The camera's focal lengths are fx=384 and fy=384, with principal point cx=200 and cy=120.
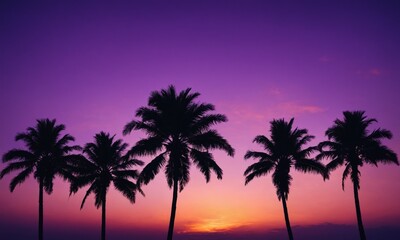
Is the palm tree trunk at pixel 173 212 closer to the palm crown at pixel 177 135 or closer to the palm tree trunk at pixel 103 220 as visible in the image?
the palm crown at pixel 177 135

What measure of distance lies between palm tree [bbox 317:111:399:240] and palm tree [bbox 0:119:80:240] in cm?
2773

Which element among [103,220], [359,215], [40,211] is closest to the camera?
[40,211]

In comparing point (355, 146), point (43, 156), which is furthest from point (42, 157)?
point (355, 146)

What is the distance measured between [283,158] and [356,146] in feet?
25.3

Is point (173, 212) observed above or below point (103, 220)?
below

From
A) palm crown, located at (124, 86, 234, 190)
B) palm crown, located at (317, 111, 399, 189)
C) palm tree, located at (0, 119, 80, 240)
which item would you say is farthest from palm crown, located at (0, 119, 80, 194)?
palm crown, located at (317, 111, 399, 189)

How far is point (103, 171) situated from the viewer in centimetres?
4175

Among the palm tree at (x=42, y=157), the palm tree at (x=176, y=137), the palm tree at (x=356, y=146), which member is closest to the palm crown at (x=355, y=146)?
the palm tree at (x=356, y=146)

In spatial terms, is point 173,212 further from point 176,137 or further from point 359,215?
point 359,215

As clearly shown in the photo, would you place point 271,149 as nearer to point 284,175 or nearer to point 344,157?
point 284,175

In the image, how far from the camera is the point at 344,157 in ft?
132

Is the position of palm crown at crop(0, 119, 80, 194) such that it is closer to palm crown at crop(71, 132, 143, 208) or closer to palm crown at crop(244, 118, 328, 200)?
palm crown at crop(71, 132, 143, 208)

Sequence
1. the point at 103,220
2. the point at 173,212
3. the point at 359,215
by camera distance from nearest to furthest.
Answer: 1. the point at 173,212
2. the point at 359,215
3. the point at 103,220

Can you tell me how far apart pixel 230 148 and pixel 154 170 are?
6.38 metres
